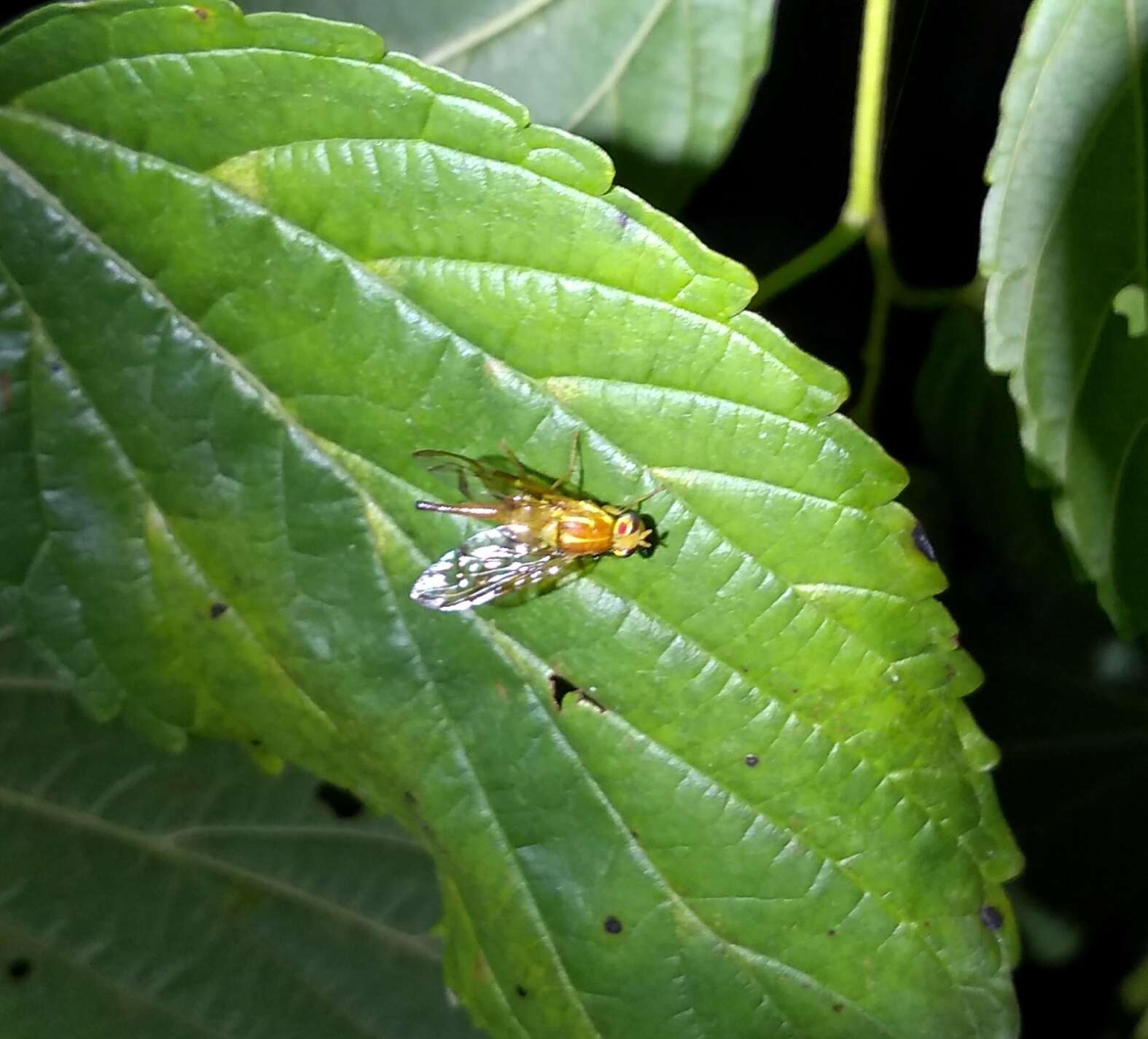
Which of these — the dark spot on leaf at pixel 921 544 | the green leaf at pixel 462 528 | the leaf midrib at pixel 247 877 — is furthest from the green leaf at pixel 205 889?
the dark spot on leaf at pixel 921 544

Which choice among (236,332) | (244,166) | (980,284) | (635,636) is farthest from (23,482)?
(980,284)

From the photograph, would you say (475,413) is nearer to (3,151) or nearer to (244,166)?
(244,166)

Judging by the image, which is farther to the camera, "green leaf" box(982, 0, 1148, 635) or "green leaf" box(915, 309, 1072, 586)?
"green leaf" box(915, 309, 1072, 586)

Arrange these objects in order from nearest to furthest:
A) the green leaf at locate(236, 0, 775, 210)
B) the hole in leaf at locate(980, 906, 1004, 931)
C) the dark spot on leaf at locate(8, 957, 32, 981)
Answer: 1. the hole in leaf at locate(980, 906, 1004, 931)
2. the green leaf at locate(236, 0, 775, 210)
3. the dark spot on leaf at locate(8, 957, 32, 981)

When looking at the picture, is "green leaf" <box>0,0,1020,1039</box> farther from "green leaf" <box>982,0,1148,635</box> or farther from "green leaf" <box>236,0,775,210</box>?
"green leaf" <box>236,0,775,210</box>

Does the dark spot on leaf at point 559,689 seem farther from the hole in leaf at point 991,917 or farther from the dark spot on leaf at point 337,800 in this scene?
the dark spot on leaf at point 337,800

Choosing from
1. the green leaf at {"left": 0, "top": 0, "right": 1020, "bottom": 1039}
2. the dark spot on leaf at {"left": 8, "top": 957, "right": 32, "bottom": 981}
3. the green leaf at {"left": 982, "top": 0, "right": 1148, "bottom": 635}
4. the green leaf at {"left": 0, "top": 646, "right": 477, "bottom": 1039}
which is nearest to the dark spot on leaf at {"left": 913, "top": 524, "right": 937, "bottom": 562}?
the green leaf at {"left": 0, "top": 0, "right": 1020, "bottom": 1039}
